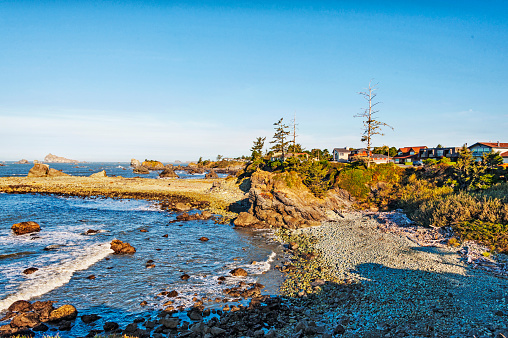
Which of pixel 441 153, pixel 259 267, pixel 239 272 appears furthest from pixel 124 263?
pixel 441 153

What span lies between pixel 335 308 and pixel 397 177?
35.3 meters

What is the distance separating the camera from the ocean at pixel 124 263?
1546 cm

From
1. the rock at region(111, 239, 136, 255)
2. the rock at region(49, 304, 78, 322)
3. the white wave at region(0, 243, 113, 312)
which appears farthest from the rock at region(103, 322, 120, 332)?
the rock at region(111, 239, 136, 255)

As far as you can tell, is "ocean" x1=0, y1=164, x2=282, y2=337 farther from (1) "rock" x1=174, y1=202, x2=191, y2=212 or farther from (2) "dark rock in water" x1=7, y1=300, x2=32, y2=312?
(1) "rock" x1=174, y1=202, x2=191, y2=212

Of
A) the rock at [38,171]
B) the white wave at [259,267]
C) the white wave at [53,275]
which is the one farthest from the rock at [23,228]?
the rock at [38,171]

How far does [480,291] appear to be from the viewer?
46.3ft

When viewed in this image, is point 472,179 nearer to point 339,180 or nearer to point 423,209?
point 423,209

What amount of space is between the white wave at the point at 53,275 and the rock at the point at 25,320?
2206 mm

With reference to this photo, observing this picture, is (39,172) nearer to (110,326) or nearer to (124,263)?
(124,263)

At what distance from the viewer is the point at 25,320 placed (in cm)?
1289

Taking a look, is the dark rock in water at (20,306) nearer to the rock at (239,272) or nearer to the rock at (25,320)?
the rock at (25,320)

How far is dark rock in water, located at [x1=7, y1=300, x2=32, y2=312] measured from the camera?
548 inches

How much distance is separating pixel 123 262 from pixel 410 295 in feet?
66.3

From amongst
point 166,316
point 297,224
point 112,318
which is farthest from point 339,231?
point 112,318
